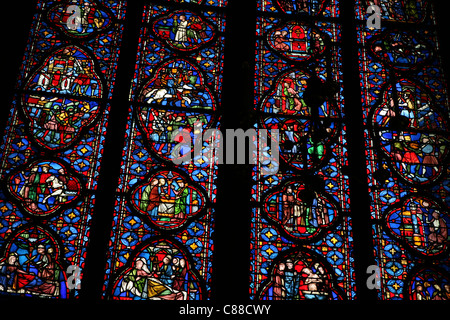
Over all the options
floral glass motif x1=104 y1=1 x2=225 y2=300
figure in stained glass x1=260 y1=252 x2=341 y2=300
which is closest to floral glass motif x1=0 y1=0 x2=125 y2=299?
floral glass motif x1=104 y1=1 x2=225 y2=300

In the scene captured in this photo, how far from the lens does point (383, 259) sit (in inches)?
225

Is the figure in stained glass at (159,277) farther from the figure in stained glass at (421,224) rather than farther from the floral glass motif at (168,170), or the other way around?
the figure in stained glass at (421,224)

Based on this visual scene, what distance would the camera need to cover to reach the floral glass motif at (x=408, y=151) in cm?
571

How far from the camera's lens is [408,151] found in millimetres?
6367

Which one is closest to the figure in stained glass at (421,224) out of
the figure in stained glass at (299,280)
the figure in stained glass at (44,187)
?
the figure in stained glass at (299,280)

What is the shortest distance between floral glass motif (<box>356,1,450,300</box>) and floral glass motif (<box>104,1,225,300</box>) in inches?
64.2

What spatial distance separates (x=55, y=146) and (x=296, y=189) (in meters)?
2.36

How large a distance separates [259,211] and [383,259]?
1.23m

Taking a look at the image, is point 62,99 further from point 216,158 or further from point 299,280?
point 299,280

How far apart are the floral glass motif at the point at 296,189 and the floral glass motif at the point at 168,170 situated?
481 millimetres

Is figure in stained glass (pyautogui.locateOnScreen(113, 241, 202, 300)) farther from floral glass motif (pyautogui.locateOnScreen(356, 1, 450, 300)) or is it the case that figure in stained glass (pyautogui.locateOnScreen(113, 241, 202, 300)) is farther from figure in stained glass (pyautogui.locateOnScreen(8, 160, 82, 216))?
floral glass motif (pyautogui.locateOnScreen(356, 1, 450, 300))

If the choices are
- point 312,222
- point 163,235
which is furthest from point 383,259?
point 163,235

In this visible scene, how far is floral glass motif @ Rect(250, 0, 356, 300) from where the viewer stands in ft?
18.2
